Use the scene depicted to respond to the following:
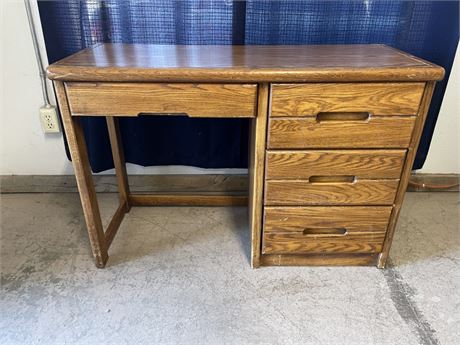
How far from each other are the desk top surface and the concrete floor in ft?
1.99

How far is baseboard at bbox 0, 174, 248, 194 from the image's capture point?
1495 millimetres

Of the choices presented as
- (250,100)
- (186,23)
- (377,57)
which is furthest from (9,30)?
(377,57)

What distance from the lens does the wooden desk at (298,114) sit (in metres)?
0.82

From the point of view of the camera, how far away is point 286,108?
86cm

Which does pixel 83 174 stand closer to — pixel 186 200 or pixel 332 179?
pixel 186 200

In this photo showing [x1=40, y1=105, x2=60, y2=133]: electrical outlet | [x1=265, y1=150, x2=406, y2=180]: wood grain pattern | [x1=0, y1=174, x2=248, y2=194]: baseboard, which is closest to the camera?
[x1=265, y1=150, x2=406, y2=180]: wood grain pattern

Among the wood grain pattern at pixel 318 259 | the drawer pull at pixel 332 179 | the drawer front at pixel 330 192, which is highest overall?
the drawer pull at pixel 332 179

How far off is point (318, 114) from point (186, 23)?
61cm

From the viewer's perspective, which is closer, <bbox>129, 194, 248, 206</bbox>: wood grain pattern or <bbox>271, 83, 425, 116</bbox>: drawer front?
<bbox>271, 83, 425, 116</bbox>: drawer front

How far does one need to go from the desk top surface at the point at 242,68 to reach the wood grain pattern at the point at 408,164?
0.06 meters

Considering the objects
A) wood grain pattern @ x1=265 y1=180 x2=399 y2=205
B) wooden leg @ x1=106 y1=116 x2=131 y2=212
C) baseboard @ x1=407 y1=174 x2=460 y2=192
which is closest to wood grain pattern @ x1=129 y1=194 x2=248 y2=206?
wooden leg @ x1=106 y1=116 x2=131 y2=212

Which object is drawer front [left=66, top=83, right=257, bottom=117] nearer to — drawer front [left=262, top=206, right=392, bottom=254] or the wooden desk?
the wooden desk

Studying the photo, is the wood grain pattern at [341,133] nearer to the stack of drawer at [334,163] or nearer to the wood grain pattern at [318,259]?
the stack of drawer at [334,163]

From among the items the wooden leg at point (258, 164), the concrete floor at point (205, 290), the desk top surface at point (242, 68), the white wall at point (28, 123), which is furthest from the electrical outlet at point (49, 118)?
the wooden leg at point (258, 164)
